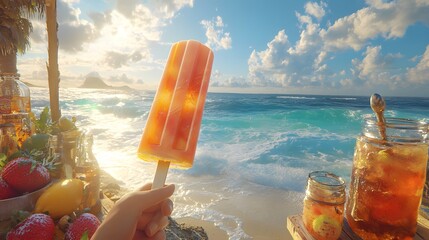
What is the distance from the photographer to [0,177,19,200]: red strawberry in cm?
131

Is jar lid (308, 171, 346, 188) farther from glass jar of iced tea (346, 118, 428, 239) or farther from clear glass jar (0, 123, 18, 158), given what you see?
clear glass jar (0, 123, 18, 158)

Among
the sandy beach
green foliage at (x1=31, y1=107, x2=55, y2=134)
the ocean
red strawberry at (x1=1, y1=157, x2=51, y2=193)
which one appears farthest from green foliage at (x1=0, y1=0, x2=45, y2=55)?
red strawberry at (x1=1, y1=157, x2=51, y2=193)

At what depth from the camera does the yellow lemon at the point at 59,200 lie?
1.30m

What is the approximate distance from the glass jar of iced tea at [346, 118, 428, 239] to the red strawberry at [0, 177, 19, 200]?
1784 millimetres

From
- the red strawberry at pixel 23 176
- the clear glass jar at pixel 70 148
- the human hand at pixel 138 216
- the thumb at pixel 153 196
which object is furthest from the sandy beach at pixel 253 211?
the thumb at pixel 153 196

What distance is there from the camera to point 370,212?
1.25 meters

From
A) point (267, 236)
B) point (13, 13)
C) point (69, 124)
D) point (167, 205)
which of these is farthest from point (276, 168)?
point (13, 13)

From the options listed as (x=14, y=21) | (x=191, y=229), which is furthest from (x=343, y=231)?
(x=14, y=21)

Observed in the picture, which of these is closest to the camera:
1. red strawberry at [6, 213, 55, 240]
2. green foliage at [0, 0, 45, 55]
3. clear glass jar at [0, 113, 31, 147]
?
red strawberry at [6, 213, 55, 240]

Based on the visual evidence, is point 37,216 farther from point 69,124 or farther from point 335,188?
point 335,188

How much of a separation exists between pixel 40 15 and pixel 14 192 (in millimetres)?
14748

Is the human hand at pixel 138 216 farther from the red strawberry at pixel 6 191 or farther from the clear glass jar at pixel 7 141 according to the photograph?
the clear glass jar at pixel 7 141

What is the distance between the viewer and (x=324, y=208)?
133cm

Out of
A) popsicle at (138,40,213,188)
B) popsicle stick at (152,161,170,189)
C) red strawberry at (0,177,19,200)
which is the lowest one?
red strawberry at (0,177,19,200)
